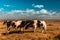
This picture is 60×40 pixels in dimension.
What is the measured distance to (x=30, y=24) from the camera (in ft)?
85.8

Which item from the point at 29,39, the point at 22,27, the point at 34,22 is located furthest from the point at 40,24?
the point at 29,39

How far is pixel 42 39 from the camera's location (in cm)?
1911

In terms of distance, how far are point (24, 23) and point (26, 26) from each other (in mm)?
523

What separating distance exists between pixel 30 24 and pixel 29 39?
6.84 metres

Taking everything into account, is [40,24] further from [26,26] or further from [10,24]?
[10,24]

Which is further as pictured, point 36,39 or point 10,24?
point 10,24

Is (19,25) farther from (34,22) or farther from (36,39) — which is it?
(36,39)

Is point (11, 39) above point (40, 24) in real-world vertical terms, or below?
below

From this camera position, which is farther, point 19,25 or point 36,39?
point 19,25

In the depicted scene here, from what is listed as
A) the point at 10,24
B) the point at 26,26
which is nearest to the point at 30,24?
the point at 26,26

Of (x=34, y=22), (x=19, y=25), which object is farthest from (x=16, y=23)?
(x=34, y=22)

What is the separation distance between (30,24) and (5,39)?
7.25m

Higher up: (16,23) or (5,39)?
(16,23)

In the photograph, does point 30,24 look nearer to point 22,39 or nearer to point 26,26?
point 26,26
